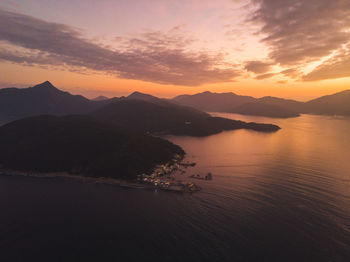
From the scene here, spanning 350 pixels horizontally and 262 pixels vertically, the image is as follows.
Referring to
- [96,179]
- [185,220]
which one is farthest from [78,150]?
[185,220]

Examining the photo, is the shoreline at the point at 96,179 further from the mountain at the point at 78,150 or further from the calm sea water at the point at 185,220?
the calm sea water at the point at 185,220

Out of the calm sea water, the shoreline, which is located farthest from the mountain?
the calm sea water

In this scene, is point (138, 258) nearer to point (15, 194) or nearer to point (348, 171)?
point (15, 194)

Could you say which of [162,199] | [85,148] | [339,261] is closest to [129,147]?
[85,148]

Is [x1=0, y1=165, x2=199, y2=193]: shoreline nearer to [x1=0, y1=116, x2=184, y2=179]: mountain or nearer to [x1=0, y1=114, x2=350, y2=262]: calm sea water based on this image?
[x1=0, y1=116, x2=184, y2=179]: mountain

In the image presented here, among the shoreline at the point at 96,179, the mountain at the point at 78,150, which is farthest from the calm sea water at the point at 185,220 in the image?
the mountain at the point at 78,150
